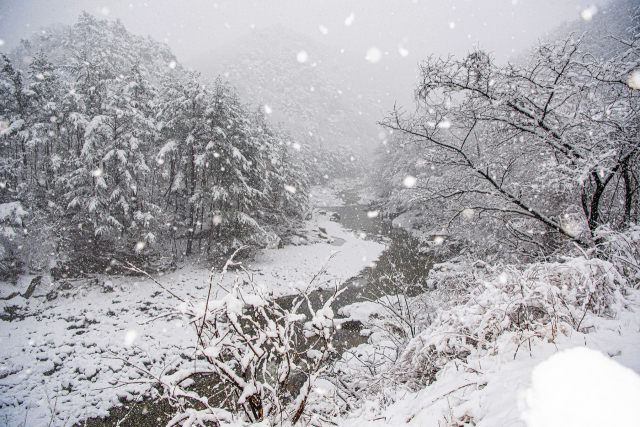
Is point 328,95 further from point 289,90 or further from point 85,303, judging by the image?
point 85,303

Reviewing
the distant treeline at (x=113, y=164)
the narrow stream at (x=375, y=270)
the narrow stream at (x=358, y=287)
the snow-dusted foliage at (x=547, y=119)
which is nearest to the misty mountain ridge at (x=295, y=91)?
the narrow stream at (x=375, y=270)

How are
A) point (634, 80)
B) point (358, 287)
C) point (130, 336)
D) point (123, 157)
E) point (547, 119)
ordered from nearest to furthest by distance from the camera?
point (634, 80), point (547, 119), point (130, 336), point (123, 157), point (358, 287)

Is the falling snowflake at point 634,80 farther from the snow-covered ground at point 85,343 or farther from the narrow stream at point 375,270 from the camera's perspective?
the snow-covered ground at point 85,343

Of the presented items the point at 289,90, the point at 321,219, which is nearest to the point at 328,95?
the point at 289,90

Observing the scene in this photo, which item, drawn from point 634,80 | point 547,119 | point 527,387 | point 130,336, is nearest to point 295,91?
point 130,336

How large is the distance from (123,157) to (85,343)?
7877 mm

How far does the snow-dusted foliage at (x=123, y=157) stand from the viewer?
12.6m

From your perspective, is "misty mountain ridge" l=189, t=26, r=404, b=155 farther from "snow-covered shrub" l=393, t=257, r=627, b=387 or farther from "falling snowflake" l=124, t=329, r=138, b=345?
"snow-covered shrub" l=393, t=257, r=627, b=387

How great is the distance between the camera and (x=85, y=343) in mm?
8859

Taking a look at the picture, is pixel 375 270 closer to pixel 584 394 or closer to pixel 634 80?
pixel 634 80

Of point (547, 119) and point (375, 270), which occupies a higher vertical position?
point (547, 119)

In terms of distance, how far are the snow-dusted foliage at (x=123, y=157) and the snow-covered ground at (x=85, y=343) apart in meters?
2.45

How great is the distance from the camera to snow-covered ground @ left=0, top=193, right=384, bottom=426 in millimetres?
6684

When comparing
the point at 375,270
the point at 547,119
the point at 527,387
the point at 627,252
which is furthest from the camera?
the point at 375,270
